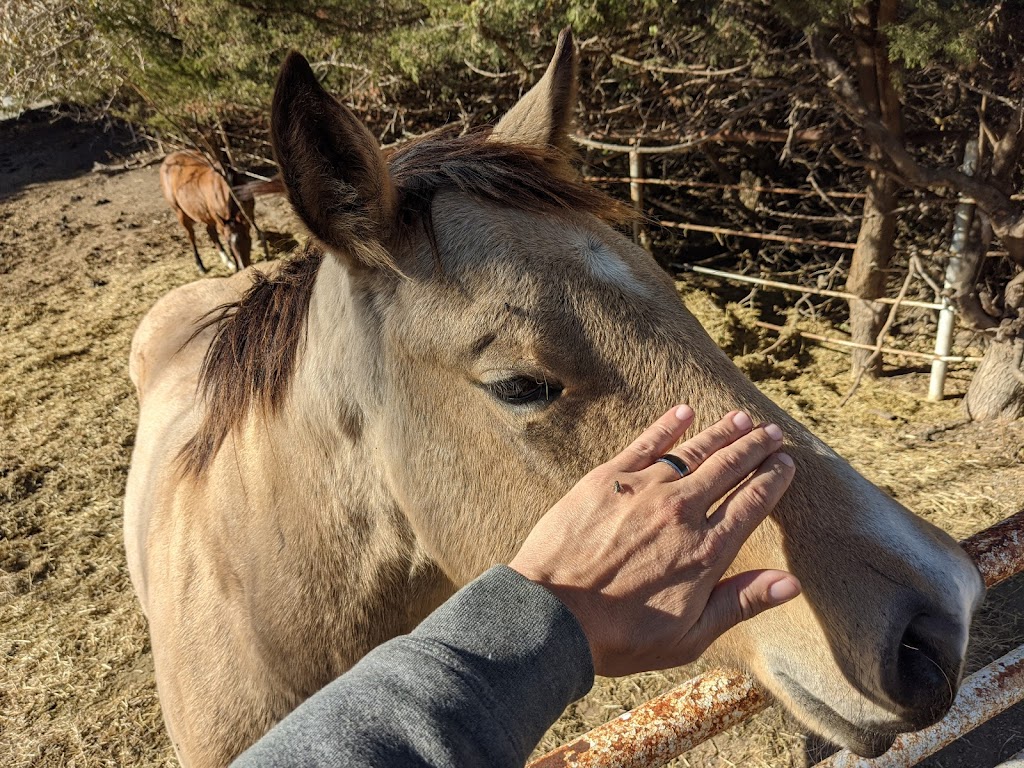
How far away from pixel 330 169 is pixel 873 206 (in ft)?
17.1

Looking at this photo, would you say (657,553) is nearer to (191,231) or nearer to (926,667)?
(926,667)

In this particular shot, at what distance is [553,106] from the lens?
1784mm

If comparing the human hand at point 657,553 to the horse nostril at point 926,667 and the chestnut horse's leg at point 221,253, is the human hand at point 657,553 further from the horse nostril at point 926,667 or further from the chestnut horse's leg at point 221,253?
the chestnut horse's leg at point 221,253

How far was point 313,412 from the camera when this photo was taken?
1.62m

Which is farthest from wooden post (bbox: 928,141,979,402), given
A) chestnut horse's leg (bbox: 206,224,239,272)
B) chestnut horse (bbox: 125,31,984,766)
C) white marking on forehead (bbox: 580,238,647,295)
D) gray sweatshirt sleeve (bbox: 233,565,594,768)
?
chestnut horse's leg (bbox: 206,224,239,272)

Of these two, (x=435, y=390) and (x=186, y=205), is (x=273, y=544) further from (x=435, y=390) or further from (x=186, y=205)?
(x=186, y=205)

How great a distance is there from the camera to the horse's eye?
4.42 ft

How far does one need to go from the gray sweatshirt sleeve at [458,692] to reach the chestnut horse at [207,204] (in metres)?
8.40

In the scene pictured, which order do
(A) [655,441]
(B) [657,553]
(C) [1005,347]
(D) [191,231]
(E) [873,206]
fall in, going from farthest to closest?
(D) [191,231], (E) [873,206], (C) [1005,347], (A) [655,441], (B) [657,553]

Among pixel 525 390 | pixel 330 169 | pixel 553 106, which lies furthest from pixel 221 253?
pixel 525 390

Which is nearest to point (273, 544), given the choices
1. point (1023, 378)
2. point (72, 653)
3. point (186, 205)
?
point (72, 653)

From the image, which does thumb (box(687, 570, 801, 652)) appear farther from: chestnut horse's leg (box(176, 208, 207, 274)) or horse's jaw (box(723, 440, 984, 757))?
chestnut horse's leg (box(176, 208, 207, 274))

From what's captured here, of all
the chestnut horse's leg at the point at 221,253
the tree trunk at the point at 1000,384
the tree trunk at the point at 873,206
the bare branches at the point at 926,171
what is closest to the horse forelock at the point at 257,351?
the bare branches at the point at 926,171

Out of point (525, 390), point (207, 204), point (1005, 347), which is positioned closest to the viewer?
point (525, 390)
